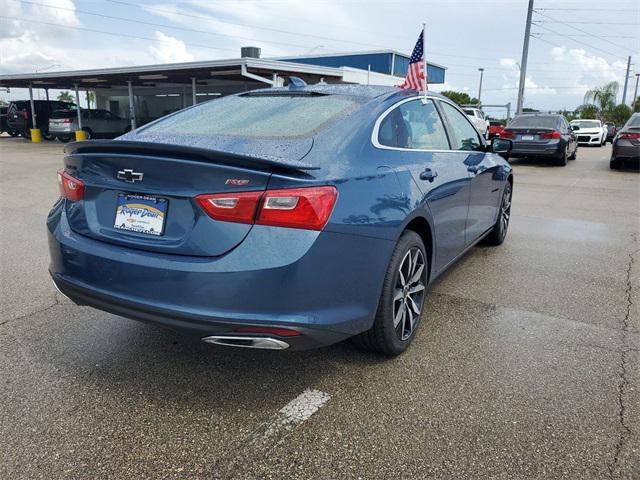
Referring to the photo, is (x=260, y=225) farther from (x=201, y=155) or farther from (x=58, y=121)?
(x=58, y=121)

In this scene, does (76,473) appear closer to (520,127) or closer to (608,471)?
(608,471)

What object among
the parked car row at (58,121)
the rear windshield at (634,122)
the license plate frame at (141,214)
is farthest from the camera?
the parked car row at (58,121)

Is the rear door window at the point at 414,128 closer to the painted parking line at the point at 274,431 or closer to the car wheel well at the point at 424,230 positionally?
the car wheel well at the point at 424,230

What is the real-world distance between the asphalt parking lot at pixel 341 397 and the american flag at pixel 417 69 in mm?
1773

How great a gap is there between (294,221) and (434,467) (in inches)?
46.8

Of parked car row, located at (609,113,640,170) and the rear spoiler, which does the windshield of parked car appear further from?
the rear spoiler

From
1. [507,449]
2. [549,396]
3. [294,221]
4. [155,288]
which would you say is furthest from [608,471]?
[155,288]

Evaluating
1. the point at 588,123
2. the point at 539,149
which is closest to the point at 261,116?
the point at 539,149

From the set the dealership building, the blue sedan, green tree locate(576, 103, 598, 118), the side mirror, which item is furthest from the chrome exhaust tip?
green tree locate(576, 103, 598, 118)

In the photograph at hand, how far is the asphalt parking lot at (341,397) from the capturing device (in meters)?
2.24

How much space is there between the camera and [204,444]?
234cm

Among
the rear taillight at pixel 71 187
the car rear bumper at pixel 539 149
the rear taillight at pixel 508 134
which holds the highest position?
the rear taillight at pixel 71 187

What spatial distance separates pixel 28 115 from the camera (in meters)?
28.6

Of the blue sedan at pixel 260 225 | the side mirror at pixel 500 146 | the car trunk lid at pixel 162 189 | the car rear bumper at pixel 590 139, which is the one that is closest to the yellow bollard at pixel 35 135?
the car rear bumper at pixel 590 139
